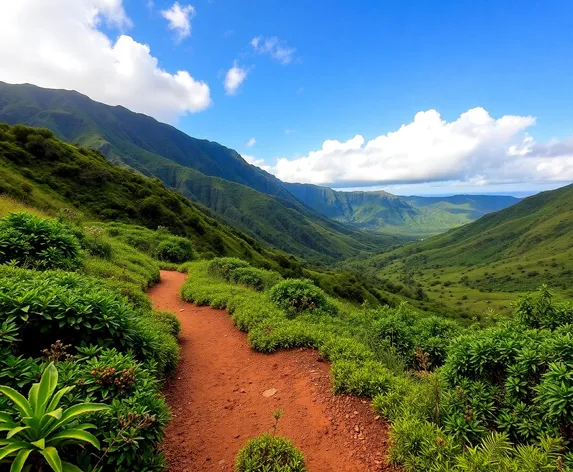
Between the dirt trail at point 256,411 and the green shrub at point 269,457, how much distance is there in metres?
0.49

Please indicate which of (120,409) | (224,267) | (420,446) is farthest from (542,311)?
(224,267)

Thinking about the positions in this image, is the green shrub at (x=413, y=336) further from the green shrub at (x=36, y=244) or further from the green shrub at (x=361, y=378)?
the green shrub at (x=36, y=244)

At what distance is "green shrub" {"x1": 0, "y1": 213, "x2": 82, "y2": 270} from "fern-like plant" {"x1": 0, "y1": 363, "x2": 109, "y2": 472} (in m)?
7.22

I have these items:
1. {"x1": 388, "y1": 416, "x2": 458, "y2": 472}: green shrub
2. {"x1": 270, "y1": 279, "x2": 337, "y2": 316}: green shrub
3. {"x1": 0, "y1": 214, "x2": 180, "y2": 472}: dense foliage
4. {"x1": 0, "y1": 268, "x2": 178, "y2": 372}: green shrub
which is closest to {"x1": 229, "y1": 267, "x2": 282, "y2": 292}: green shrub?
{"x1": 270, "y1": 279, "x2": 337, "y2": 316}: green shrub

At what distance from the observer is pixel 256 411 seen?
6797 mm

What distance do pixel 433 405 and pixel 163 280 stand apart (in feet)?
54.1

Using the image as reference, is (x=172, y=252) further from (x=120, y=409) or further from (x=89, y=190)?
(x=89, y=190)

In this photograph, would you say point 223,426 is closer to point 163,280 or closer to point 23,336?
point 23,336

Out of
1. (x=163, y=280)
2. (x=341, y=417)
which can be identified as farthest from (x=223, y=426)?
(x=163, y=280)

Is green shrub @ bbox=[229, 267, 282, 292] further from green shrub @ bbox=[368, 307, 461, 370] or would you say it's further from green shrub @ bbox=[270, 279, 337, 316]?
green shrub @ bbox=[368, 307, 461, 370]

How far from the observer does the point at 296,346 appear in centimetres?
928

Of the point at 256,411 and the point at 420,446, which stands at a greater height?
the point at 420,446

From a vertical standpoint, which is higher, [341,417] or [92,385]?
[92,385]

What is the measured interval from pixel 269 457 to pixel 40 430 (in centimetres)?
298
